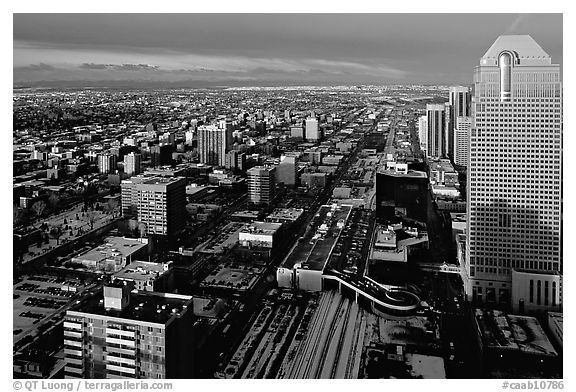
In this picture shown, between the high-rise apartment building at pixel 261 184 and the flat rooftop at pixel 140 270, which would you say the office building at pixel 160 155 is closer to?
the high-rise apartment building at pixel 261 184

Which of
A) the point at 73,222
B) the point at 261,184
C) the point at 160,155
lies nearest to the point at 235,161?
the point at 261,184

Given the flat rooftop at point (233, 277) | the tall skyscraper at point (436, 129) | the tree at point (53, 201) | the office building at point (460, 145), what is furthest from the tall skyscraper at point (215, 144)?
the office building at point (460, 145)

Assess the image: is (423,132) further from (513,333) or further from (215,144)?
(513,333)

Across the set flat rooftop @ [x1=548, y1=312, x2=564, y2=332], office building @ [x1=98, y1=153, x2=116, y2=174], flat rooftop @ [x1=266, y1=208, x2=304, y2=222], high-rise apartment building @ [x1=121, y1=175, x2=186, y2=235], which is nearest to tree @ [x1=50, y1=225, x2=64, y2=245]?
high-rise apartment building @ [x1=121, y1=175, x2=186, y2=235]

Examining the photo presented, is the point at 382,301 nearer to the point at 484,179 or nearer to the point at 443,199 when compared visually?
the point at 484,179

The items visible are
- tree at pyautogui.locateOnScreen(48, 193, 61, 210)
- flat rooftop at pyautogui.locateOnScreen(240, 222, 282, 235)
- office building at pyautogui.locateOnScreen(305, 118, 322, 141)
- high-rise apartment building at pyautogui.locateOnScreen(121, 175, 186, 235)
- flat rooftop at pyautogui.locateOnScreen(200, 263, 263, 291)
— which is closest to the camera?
flat rooftop at pyautogui.locateOnScreen(200, 263, 263, 291)

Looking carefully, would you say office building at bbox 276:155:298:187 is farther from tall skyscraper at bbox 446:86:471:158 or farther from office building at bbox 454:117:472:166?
office building at bbox 454:117:472:166
